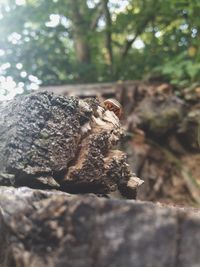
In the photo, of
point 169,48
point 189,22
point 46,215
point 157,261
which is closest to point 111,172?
point 46,215

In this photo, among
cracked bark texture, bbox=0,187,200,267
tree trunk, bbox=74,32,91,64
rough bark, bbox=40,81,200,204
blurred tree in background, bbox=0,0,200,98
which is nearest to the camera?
cracked bark texture, bbox=0,187,200,267

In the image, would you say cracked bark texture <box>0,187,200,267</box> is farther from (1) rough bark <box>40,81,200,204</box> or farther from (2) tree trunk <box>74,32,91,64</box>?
(2) tree trunk <box>74,32,91,64</box>

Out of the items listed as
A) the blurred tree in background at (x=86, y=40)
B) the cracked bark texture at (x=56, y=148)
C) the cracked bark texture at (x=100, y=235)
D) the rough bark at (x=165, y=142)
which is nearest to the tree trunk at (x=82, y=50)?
the blurred tree in background at (x=86, y=40)

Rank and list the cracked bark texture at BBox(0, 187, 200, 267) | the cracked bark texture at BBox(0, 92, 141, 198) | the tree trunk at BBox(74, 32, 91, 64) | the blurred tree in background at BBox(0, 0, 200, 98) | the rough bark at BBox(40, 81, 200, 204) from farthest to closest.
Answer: the tree trunk at BBox(74, 32, 91, 64) → the blurred tree in background at BBox(0, 0, 200, 98) → the rough bark at BBox(40, 81, 200, 204) → the cracked bark texture at BBox(0, 92, 141, 198) → the cracked bark texture at BBox(0, 187, 200, 267)

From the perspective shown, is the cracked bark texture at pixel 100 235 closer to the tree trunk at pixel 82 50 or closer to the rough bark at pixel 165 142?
the rough bark at pixel 165 142

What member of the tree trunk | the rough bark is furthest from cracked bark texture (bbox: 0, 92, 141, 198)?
the tree trunk

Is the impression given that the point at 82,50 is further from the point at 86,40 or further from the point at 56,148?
the point at 56,148
